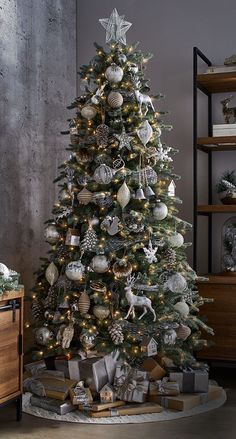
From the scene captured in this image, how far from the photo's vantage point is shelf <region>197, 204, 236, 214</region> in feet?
18.1

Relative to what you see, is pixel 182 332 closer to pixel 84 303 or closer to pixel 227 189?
pixel 84 303

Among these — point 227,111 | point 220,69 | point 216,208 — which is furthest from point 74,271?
point 220,69

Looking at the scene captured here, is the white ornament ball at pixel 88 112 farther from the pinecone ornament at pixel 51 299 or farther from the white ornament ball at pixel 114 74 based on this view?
the pinecone ornament at pixel 51 299

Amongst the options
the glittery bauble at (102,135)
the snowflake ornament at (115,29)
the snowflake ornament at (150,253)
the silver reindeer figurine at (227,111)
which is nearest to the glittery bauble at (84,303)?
the snowflake ornament at (150,253)

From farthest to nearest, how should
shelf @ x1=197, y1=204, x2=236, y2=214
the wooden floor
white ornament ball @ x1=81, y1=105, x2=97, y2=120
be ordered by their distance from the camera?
shelf @ x1=197, y1=204, x2=236, y2=214
white ornament ball @ x1=81, y1=105, x2=97, y2=120
the wooden floor

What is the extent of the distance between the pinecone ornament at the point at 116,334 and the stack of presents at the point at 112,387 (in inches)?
6.6

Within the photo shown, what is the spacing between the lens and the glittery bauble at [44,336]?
15.7 ft

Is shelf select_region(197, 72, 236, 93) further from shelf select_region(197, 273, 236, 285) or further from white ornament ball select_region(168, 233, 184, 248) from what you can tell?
shelf select_region(197, 273, 236, 285)

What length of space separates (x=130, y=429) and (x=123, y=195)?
1.52 m

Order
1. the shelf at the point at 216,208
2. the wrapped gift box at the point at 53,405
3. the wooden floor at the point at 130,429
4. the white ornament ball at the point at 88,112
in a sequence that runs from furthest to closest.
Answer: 1. the shelf at the point at 216,208
2. the white ornament ball at the point at 88,112
3. the wrapped gift box at the point at 53,405
4. the wooden floor at the point at 130,429

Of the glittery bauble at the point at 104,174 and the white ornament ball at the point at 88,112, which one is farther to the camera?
the white ornament ball at the point at 88,112

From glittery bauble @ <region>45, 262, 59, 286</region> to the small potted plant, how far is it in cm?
161

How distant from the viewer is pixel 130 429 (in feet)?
13.7

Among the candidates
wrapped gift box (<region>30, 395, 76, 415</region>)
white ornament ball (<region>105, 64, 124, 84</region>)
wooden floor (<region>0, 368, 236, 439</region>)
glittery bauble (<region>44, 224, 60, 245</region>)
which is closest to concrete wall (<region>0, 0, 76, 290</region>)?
glittery bauble (<region>44, 224, 60, 245</region>)
